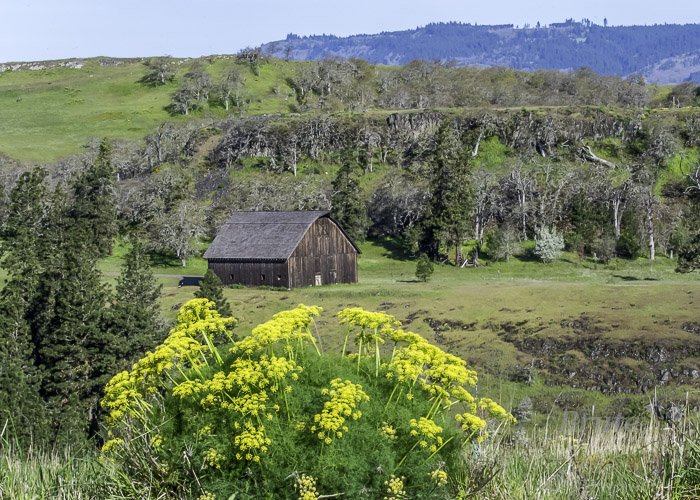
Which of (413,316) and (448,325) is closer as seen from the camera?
(448,325)

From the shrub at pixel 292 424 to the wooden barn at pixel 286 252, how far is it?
56.1m

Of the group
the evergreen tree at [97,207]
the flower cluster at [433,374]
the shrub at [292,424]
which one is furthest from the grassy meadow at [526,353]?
the evergreen tree at [97,207]

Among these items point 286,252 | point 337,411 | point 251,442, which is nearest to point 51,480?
point 251,442

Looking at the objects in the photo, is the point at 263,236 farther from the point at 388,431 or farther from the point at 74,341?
the point at 388,431

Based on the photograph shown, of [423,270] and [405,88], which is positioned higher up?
[405,88]

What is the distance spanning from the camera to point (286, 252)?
66.3 meters

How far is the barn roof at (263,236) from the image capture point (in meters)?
67.2

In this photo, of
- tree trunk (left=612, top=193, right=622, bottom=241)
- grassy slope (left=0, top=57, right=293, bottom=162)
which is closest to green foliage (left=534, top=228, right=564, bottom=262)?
tree trunk (left=612, top=193, right=622, bottom=241)

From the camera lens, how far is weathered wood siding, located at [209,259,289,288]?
218 feet

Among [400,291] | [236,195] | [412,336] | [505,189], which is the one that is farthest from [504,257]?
[412,336]

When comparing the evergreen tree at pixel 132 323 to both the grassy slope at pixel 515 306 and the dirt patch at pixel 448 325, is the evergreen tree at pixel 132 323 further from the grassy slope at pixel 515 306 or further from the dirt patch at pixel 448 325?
the dirt patch at pixel 448 325

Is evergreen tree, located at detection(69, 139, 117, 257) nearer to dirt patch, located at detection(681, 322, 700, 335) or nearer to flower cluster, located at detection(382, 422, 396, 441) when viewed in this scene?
dirt patch, located at detection(681, 322, 700, 335)

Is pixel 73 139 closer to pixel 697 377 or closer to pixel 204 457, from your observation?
pixel 697 377

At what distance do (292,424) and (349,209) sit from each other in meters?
73.7
